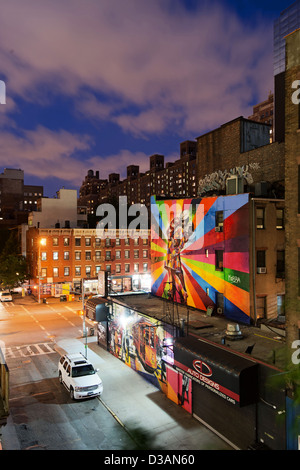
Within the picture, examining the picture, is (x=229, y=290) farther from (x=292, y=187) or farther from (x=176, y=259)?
(x=292, y=187)

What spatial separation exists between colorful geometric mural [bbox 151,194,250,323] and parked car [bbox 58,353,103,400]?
8614 mm

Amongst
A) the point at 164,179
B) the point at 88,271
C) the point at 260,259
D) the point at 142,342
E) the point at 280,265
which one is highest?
the point at 164,179

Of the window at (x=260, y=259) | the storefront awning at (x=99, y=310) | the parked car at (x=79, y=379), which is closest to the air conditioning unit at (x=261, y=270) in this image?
the window at (x=260, y=259)

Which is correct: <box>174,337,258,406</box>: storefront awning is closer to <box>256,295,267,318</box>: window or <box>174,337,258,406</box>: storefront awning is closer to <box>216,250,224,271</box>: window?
<box>256,295,267,318</box>: window

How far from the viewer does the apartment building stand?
5975 cm

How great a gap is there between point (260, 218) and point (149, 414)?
13.1m

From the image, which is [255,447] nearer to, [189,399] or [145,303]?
[189,399]

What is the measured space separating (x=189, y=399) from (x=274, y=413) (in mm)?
6066

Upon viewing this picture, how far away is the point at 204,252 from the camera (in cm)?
2352

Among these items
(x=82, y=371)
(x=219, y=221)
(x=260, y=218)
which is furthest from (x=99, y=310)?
(x=260, y=218)

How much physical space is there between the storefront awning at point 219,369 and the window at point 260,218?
26.2 ft

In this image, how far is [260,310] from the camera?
66.9ft

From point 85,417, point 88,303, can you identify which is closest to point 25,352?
point 88,303

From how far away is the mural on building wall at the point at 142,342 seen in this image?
833 inches
